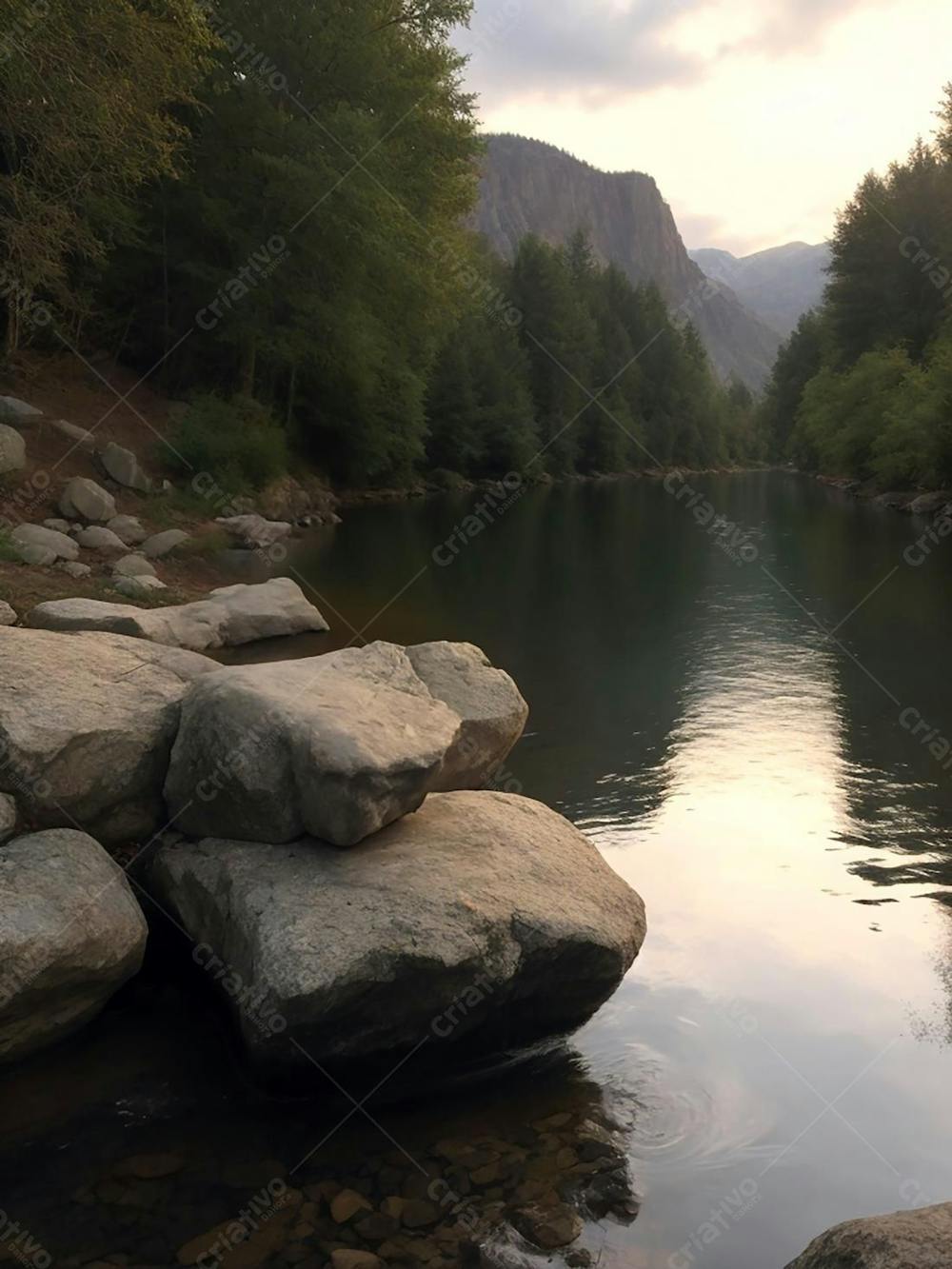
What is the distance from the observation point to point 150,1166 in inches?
178

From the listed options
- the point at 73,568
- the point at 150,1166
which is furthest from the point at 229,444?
the point at 150,1166

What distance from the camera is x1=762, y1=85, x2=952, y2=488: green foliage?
38375mm

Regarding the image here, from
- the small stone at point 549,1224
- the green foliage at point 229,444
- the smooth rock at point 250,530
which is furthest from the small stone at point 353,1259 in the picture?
the green foliage at point 229,444

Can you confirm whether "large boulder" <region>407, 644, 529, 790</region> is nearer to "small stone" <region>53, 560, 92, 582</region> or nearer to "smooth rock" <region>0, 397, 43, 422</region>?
"small stone" <region>53, 560, 92, 582</region>

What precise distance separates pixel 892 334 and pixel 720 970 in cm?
5670

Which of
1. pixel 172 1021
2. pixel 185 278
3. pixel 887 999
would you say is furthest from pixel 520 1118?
pixel 185 278

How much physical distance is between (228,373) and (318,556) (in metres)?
12.7

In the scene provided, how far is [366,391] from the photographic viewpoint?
34.2m

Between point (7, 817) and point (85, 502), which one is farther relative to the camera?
point (85, 502)

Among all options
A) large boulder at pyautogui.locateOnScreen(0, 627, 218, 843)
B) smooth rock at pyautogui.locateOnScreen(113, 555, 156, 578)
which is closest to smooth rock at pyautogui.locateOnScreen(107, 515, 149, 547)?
smooth rock at pyautogui.locateOnScreen(113, 555, 156, 578)

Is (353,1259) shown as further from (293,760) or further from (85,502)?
(85,502)

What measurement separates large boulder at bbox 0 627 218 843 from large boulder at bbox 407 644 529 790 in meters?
2.11

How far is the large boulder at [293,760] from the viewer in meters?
5.68

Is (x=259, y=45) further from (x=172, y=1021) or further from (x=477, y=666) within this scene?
Answer: (x=172, y=1021)
